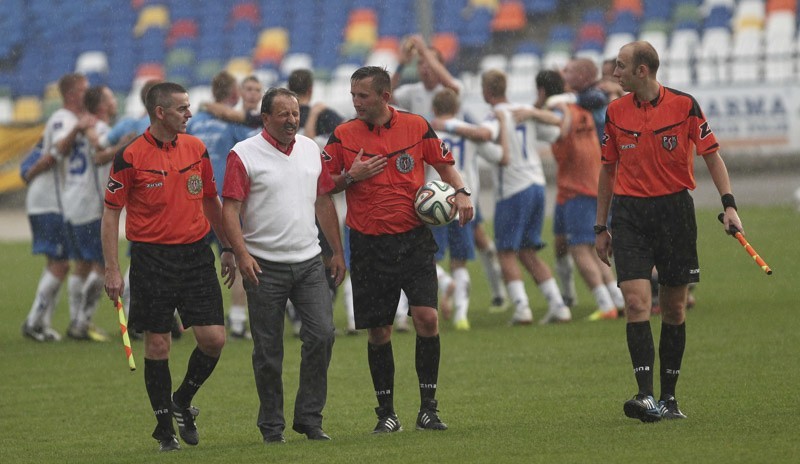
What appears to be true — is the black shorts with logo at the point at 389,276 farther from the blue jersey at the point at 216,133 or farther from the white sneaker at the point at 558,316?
the white sneaker at the point at 558,316

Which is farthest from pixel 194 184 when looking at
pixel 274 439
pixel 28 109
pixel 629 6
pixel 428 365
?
pixel 28 109

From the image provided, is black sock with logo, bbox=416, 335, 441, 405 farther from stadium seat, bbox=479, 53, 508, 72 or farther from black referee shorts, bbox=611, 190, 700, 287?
stadium seat, bbox=479, 53, 508, 72

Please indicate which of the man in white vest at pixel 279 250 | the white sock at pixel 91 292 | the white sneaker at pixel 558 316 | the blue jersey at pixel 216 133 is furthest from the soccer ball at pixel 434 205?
the white sock at pixel 91 292

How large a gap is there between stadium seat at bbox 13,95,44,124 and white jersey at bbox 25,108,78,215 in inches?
790

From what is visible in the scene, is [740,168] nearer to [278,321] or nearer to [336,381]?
[336,381]

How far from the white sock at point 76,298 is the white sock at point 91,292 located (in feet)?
0.19

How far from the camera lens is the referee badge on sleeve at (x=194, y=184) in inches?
292

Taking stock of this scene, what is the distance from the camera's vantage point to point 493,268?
14445 millimetres

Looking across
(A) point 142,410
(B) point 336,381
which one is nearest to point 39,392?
(A) point 142,410

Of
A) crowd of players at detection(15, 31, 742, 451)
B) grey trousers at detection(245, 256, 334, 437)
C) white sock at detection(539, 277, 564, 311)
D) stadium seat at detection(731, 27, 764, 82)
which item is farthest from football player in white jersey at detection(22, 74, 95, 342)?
stadium seat at detection(731, 27, 764, 82)

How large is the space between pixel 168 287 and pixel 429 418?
1627 millimetres

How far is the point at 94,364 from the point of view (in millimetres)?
11344

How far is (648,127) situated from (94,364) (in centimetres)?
571

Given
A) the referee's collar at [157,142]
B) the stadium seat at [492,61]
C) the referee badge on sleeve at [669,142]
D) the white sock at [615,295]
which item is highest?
the stadium seat at [492,61]
